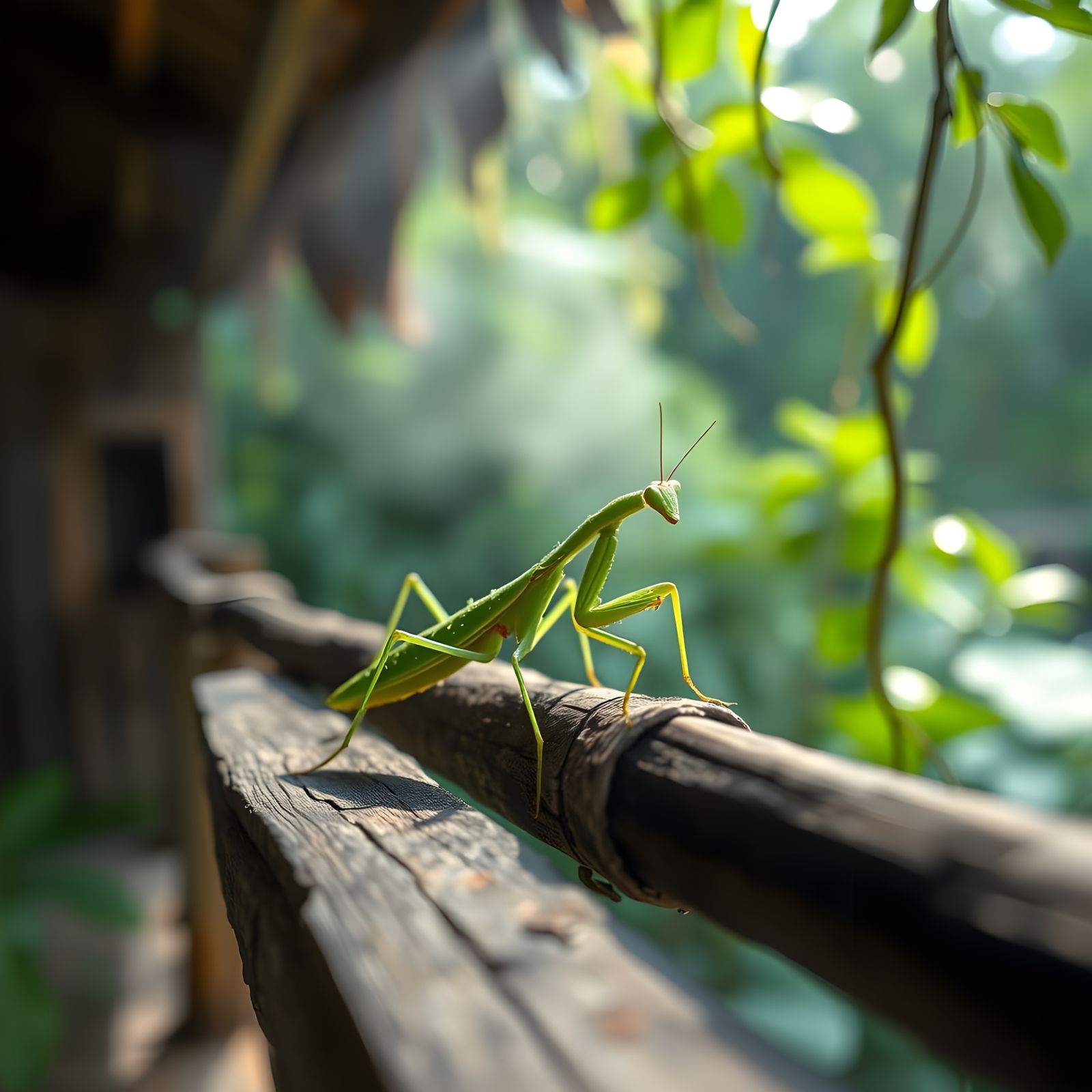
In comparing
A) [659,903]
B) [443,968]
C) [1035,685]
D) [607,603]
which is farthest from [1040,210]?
[1035,685]

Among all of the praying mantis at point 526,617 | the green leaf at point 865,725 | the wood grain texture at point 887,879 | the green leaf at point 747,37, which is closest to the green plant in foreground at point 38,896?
the praying mantis at point 526,617

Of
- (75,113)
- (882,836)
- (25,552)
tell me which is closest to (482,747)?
(882,836)

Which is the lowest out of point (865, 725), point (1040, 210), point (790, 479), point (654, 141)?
point (865, 725)

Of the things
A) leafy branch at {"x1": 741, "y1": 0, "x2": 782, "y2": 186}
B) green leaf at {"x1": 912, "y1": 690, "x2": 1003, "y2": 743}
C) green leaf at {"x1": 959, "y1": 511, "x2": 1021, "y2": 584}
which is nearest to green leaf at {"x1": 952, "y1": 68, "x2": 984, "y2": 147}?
leafy branch at {"x1": 741, "y1": 0, "x2": 782, "y2": 186}

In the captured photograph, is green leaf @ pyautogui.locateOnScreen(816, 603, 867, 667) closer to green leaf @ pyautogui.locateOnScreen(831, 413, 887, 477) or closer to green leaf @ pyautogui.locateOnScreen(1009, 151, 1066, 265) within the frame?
green leaf @ pyautogui.locateOnScreen(831, 413, 887, 477)

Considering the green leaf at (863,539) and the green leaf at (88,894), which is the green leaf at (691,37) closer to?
the green leaf at (863,539)

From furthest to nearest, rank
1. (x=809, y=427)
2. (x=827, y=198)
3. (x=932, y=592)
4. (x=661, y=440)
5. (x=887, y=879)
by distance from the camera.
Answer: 1. (x=809, y=427)
2. (x=932, y=592)
3. (x=827, y=198)
4. (x=661, y=440)
5. (x=887, y=879)

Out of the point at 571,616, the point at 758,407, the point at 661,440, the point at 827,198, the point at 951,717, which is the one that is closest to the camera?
the point at 661,440

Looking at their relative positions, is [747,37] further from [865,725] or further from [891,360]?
[865,725]
